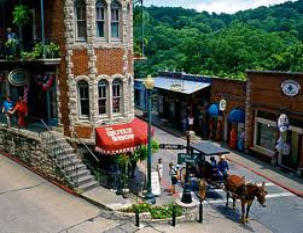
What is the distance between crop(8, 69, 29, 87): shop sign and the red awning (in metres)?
5.68

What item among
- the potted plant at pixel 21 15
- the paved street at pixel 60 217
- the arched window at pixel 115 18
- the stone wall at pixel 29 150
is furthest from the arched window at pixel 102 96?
the potted plant at pixel 21 15

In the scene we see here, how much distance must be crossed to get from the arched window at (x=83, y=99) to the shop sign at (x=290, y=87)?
36.7ft

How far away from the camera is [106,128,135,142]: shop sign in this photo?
18.0m

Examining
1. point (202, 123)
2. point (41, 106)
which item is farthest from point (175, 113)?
point (41, 106)

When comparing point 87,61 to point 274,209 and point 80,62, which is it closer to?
point 80,62

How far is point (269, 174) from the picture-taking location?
2189cm

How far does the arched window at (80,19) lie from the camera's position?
→ 1836cm

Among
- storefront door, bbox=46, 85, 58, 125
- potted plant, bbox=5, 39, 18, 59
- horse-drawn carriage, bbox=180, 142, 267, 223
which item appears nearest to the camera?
horse-drawn carriage, bbox=180, 142, 267, 223

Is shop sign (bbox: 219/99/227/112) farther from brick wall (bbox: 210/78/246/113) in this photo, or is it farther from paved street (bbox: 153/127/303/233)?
paved street (bbox: 153/127/303/233)

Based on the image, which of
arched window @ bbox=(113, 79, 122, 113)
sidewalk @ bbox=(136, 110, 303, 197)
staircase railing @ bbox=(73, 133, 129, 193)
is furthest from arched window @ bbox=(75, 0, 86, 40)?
sidewalk @ bbox=(136, 110, 303, 197)

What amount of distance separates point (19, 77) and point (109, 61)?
5265 millimetres

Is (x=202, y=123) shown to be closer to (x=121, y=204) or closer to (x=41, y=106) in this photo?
(x=41, y=106)

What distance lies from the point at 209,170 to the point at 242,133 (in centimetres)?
904

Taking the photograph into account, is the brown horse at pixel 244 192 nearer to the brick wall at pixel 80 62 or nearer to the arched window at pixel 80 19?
the brick wall at pixel 80 62
